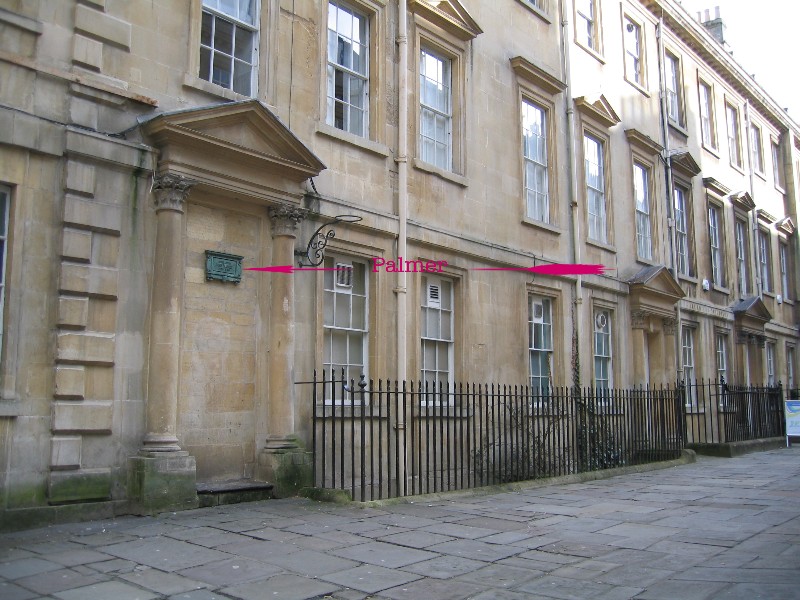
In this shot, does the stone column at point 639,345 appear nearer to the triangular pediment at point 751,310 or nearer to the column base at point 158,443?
the triangular pediment at point 751,310

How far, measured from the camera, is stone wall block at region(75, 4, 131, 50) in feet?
26.8

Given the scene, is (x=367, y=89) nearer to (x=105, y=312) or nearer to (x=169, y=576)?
(x=105, y=312)

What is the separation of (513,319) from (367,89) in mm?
5063

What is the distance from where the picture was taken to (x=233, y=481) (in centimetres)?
915

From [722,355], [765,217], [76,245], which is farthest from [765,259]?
[76,245]

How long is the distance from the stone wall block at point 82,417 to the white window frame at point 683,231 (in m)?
16.6

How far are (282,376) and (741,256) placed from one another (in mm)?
20040

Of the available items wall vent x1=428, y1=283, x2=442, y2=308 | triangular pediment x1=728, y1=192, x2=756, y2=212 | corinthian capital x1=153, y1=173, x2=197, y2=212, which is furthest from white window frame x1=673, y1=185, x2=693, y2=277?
corinthian capital x1=153, y1=173, x2=197, y2=212

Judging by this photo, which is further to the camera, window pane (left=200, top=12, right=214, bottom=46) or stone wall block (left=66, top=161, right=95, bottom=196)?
window pane (left=200, top=12, right=214, bottom=46)

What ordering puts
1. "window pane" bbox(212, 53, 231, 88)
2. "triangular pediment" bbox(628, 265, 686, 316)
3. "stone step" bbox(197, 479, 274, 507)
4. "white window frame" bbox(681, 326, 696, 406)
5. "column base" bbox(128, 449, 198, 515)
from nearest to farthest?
"column base" bbox(128, 449, 198, 515), "stone step" bbox(197, 479, 274, 507), "window pane" bbox(212, 53, 231, 88), "triangular pediment" bbox(628, 265, 686, 316), "white window frame" bbox(681, 326, 696, 406)

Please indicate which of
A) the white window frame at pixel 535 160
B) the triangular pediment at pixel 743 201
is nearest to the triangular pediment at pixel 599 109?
the white window frame at pixel 535 160

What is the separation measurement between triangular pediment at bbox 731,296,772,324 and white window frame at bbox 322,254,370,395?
15.9 m

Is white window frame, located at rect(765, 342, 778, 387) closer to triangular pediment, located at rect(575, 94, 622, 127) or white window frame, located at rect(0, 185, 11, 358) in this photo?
triangular pediment, located at rect(575, 94, 622, 127)

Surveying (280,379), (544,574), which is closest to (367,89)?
(280,379)
